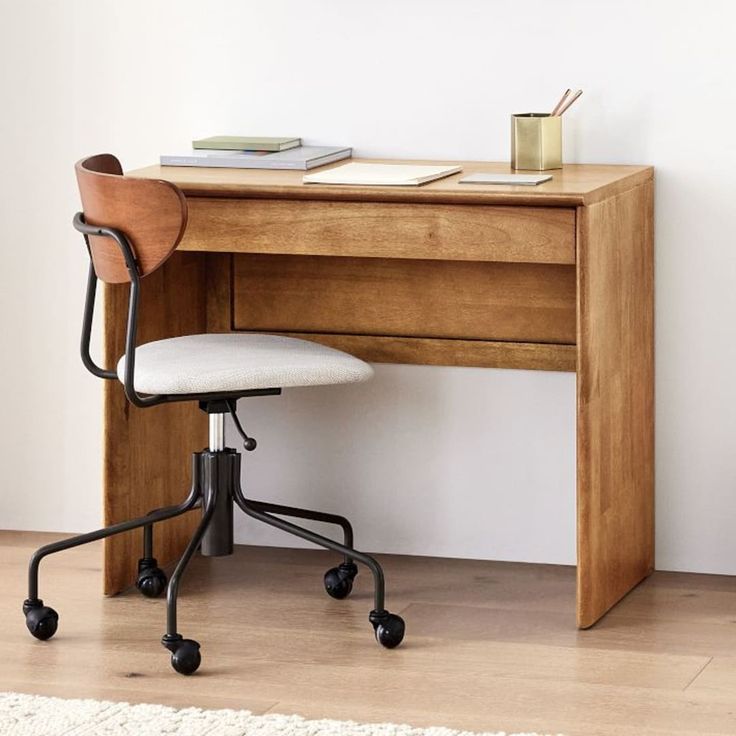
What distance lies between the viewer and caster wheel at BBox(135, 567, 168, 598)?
3.06 metres

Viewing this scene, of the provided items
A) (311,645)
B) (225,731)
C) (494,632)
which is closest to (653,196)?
(494,632)

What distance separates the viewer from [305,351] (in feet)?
9.61

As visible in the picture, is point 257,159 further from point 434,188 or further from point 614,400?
point 614,400

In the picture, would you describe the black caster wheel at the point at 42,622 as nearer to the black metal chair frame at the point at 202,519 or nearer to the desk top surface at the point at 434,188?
the black metal chair frame at the point at 202,519

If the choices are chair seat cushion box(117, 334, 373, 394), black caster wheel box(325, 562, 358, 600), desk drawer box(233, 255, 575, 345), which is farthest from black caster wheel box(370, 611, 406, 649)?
desk drawer box(233, 255, 575, 345)

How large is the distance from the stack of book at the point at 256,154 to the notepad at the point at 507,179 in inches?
14.2

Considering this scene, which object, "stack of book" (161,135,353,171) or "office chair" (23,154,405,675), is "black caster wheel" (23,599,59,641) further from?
"stack of book" (161,135,353,171)

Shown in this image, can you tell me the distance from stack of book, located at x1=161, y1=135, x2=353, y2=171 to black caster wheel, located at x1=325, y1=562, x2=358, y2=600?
0.76 m

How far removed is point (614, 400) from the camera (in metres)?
2.94

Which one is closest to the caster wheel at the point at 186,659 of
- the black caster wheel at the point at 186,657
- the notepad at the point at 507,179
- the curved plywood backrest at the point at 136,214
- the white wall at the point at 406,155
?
the black caster wheel at the point at 186,657

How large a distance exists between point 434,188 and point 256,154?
515 millimetres

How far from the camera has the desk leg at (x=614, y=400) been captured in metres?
2.78

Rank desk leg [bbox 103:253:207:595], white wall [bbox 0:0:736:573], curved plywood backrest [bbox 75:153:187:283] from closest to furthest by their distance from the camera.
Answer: curved plywood backrest [bbox 75:153:187:283], desk leg [bbox 103:253:207:595], white wall [bbox 0:0:736:573]

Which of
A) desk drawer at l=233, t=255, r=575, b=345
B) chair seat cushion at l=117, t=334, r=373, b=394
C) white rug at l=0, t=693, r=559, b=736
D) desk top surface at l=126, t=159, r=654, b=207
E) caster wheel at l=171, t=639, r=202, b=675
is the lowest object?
white rug at l=0, t=693, r=559, b=736
